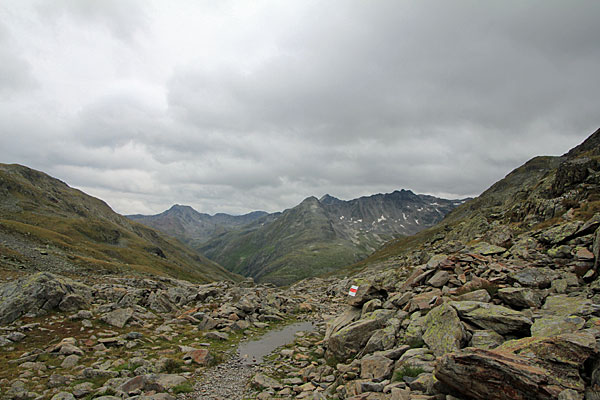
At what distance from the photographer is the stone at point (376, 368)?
16481 mm

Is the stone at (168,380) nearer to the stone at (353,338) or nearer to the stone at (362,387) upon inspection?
the stone at (362,387)

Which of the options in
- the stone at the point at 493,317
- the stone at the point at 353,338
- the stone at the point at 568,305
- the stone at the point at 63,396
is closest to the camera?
the stone at the point at 568,305

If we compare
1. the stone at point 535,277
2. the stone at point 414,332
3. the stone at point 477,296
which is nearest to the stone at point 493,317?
the stone at point 477,296

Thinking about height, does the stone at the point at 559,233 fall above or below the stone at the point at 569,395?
above

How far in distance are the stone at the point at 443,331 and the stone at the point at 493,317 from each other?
74cm

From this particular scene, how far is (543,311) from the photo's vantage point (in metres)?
15.7

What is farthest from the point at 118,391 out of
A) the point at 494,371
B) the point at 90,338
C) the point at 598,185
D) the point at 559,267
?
the point at 598,185

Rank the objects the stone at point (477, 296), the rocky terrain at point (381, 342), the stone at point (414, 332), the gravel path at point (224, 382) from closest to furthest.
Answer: the rocky terrain at point (381, 342)
the stone at point (414, 332)
the stone at point (477, 296)
the gravel path at point (224, 382)

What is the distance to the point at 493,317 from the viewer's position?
16.1 metres

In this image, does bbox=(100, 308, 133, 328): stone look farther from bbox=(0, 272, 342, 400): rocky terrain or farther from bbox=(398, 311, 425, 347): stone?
bbox=(398, 311, 425, 347): stone

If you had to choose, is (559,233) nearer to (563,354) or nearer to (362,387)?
(563,354)

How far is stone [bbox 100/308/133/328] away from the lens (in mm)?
30875

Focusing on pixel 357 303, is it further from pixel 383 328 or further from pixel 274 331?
pixel 274 331

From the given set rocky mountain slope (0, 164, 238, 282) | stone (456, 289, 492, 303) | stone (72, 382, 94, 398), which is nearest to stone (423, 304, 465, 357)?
stone (456, 289, 492, 303)
